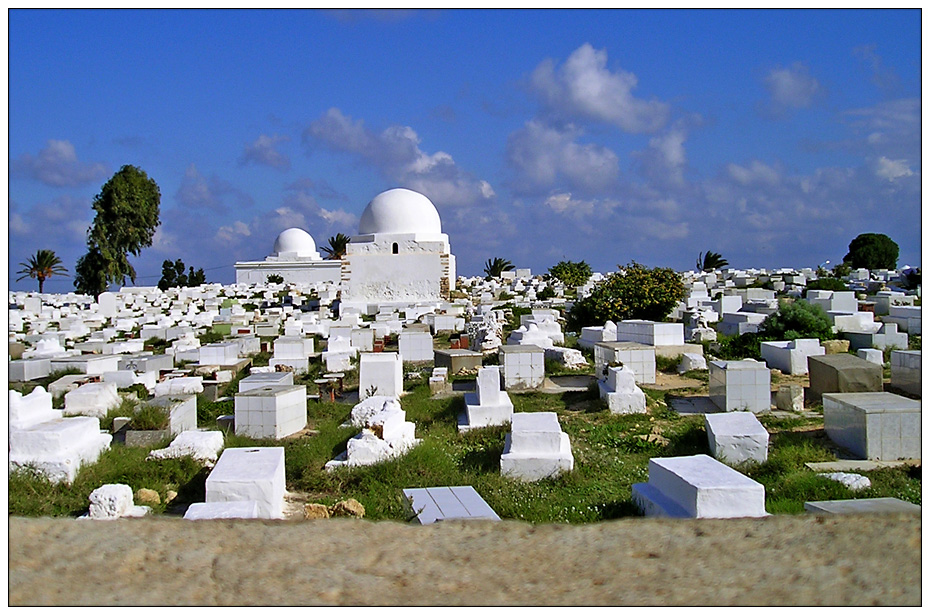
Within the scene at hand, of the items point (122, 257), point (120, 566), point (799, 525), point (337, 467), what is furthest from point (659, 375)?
point (122, 257)

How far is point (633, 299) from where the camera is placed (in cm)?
1786

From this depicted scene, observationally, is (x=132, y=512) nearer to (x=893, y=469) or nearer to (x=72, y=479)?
(x=72, y=479)

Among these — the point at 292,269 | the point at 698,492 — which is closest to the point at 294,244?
the point at 292,269

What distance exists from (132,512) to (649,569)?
397 centimetres

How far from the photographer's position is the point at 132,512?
536 cm

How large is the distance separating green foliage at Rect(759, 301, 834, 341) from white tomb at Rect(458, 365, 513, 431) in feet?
25.1

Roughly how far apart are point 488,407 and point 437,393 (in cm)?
205

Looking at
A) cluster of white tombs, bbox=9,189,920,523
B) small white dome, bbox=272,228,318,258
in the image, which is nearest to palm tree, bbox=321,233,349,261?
small white dome, bbox=272,228,318,258

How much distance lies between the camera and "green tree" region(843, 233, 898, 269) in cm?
4209

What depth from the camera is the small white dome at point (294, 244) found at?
46.0m

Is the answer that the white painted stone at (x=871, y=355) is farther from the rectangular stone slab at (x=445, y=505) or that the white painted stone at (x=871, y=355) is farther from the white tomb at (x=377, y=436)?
the rectangular stone slab at (x=445, y=505)

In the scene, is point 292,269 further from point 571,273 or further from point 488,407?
point 488,407

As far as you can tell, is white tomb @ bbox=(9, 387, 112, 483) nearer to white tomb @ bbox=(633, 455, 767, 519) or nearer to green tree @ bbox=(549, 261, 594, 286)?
white tomb @ bbox=(633, 455, 767, 519)

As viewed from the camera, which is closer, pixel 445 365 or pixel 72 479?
pixel 72 479
